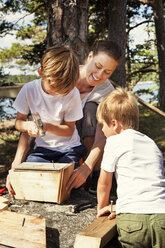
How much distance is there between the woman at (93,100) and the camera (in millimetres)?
2502

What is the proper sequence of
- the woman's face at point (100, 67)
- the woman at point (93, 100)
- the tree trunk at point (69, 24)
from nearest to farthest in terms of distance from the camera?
the woman at point (93, 100)
the woman's face at point (100, 67)
the tree trunk at point (69, 24)

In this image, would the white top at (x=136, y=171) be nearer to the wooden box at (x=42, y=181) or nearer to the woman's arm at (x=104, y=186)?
the woman's arm at (x=104, y=186)

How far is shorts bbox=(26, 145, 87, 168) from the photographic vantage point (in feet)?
8.39

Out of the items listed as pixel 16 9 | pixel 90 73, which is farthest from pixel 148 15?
pixel 90 73

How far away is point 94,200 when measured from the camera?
8.36 feet

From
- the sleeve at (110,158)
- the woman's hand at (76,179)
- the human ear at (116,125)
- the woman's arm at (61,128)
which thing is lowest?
the woman's hand at (76,179)

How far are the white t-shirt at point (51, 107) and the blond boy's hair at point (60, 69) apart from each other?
22 centimetres

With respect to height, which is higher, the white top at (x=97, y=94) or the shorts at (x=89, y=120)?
the white top at (x=97, y=94)

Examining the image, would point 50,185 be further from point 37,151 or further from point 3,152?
point 3,152

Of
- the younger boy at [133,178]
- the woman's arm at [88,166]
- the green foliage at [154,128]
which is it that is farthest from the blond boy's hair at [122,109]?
the green foliage at [154,128]

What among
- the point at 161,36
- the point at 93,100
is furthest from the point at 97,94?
the point at 161,36

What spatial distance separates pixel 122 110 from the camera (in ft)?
6.35

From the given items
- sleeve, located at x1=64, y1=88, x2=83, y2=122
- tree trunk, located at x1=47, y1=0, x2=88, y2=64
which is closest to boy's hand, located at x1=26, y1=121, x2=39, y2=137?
sleeve, located at x1=64, y1=88, x2=83, y2=122

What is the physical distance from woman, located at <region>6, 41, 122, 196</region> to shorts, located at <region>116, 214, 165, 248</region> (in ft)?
2.42
